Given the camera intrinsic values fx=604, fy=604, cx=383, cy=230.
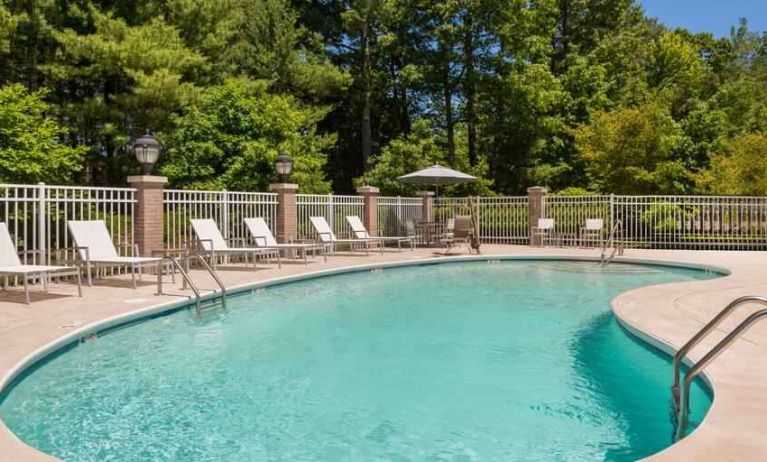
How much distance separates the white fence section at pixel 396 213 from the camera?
18047 millimetres

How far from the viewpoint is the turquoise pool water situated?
3.61 m

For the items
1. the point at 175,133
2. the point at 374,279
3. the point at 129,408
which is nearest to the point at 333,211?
the point at 374,279

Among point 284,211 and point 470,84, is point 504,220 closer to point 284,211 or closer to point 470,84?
point 284,211

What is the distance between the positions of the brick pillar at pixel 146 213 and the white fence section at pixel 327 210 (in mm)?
4390

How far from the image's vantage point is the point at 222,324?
6977 millimetres

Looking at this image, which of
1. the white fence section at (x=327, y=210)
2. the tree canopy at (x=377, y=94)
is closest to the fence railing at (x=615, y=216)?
the white fence section at (x=327, y=210)

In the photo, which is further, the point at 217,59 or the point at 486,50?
the point at 486,50

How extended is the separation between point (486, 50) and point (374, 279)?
18.6 meters

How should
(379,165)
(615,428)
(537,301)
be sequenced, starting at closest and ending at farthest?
(615,428) < (537,301) < (379,165)

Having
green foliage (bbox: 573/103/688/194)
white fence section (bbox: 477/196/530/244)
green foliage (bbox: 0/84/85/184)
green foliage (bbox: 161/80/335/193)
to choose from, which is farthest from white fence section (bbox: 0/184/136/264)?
green foliage (bbox: 573/103/688/194)

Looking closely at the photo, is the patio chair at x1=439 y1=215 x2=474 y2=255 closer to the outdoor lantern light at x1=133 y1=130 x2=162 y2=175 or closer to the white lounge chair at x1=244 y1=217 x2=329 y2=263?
the white lounge chair at x1=244 y1=217 x2=329 y2=263

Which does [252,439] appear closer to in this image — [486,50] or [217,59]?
[217,59]

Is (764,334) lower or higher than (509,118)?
lower

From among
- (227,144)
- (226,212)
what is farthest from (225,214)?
(227,144)
